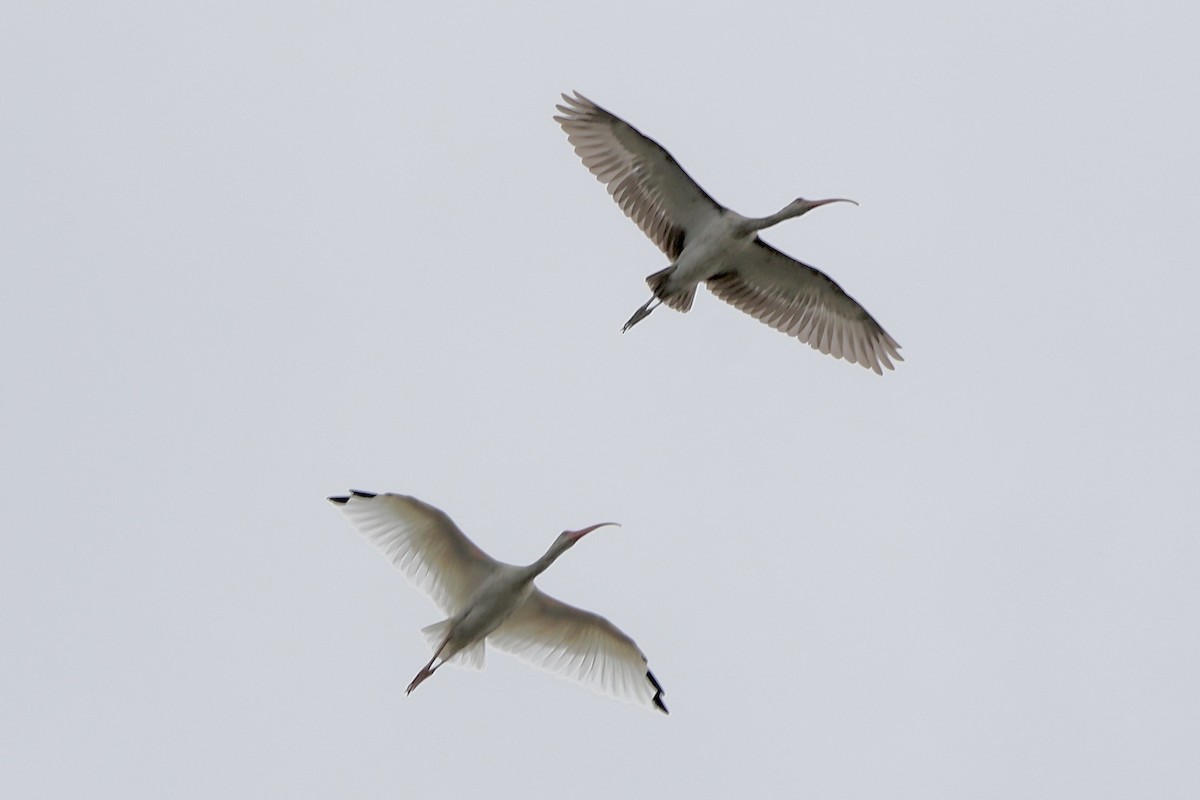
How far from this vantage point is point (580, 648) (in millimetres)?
17594

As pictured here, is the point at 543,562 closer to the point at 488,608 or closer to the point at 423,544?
the point at 488,608

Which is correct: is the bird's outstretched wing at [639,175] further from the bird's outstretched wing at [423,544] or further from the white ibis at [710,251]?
the bird's outstretched wing at [423,544]

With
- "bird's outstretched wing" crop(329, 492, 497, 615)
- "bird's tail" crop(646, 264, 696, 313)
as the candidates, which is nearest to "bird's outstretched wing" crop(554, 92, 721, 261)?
"bird's tail" crop(646, 264, 696, 313)

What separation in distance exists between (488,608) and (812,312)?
5.93m

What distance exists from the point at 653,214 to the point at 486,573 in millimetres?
4969

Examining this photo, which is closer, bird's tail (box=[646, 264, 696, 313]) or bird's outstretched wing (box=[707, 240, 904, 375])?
bird's tail (box=[646, 264, 696, 313])

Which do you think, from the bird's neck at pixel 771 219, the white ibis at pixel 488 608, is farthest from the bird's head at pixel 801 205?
the white ibis at pixel 488 608

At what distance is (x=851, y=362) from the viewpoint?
19438 millimetres

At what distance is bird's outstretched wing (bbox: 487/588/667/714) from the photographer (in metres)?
17.3

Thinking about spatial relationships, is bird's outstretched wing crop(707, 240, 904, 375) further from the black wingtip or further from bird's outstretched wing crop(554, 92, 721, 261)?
the black wingtip

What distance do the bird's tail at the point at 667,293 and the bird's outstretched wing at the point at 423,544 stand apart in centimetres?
389

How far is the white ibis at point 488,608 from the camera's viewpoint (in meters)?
16.5

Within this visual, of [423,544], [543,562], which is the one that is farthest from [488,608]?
[423,544]

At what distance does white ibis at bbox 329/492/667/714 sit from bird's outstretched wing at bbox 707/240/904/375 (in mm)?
3980
